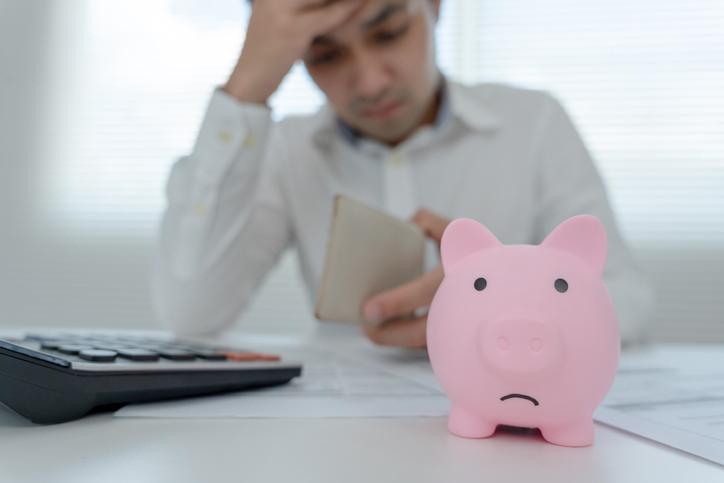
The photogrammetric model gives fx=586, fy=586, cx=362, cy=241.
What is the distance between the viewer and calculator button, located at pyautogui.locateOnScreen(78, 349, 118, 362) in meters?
0.32

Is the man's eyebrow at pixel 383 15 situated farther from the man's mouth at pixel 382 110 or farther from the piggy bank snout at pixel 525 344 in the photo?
the piggy bank snout at pixel 525 344

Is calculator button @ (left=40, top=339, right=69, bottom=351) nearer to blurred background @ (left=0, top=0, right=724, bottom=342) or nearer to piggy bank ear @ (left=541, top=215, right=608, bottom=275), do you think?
piggy bank ear @ (left=541, top=215, right=608, bottom=275)

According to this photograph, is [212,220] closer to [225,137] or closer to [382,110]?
[225,137]

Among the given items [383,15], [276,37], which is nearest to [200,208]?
[276,37]

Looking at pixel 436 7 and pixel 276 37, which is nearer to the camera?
pixel 276 37

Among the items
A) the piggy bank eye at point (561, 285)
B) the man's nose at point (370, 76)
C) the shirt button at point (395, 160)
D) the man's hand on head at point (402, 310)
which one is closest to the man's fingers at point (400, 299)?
the man's hand on head at point (402, 310)

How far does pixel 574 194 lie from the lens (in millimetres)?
958

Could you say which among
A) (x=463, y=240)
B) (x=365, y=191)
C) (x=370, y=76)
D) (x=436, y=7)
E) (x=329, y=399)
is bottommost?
(x=329, y=399)

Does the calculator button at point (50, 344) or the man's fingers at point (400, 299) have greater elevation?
the man's fingers at point (400, 299)

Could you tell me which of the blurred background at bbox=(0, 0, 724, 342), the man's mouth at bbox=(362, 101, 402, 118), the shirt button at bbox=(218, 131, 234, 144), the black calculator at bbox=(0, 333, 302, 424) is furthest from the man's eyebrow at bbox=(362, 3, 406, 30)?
the blurred background at bbox=(0, 0, 724, 342)

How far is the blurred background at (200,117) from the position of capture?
4.96 feet

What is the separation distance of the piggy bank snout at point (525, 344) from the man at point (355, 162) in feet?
0.88

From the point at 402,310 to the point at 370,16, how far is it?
42 centimetres

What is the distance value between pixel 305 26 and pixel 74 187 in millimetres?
1301
